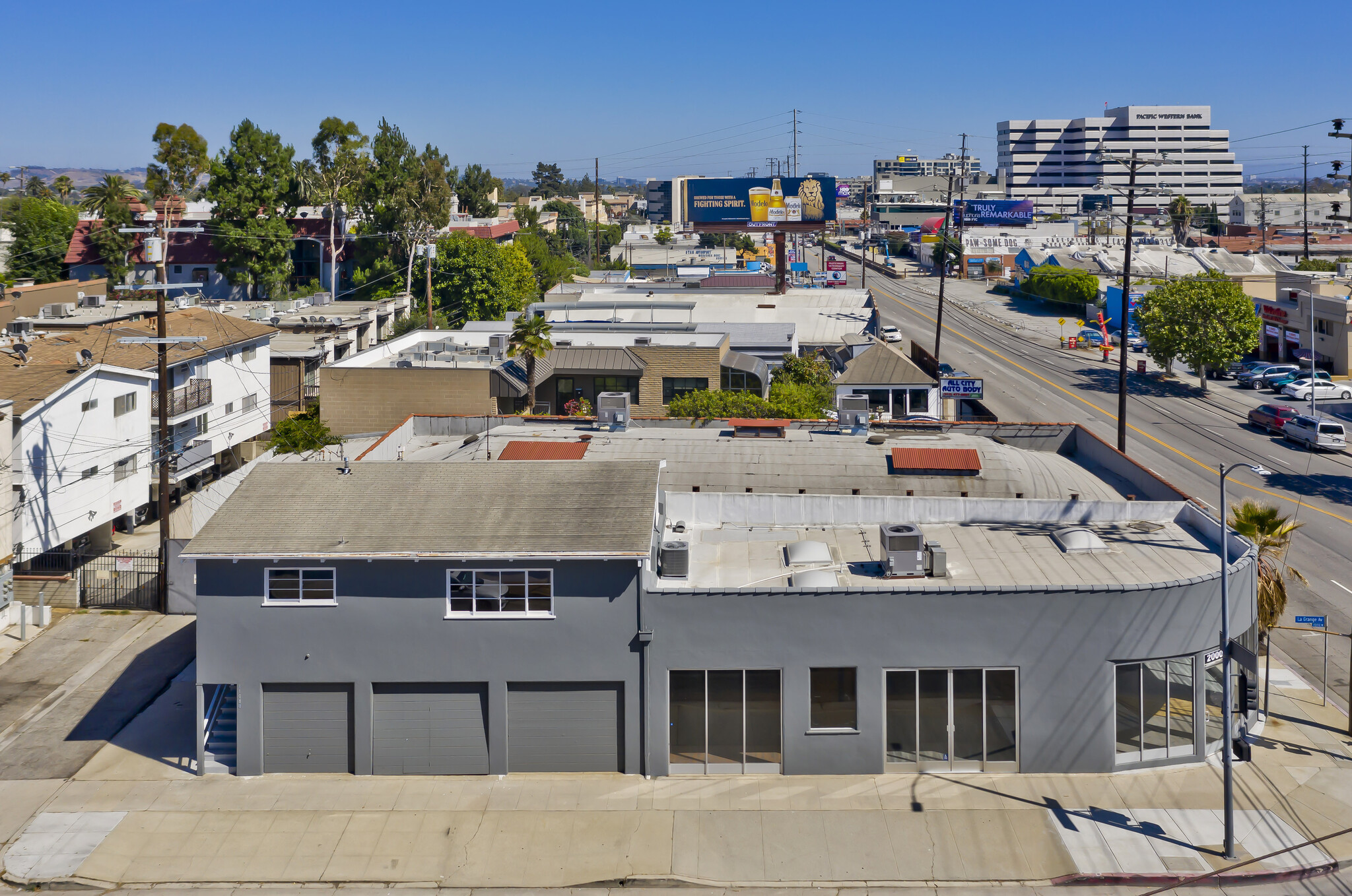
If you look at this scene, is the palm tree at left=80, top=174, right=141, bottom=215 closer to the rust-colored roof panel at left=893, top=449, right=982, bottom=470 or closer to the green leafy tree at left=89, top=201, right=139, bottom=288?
the green leafy tree at left=89, top=201, right=139, bottom=288

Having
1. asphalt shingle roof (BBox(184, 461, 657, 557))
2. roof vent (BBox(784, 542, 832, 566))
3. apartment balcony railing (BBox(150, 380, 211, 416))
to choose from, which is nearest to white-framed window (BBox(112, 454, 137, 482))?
apartment balcony railing (BBox(150, 380, 211, 416))

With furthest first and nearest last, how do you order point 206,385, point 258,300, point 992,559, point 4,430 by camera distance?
point 258,300, point 206,385, point 4,430, point 992,559

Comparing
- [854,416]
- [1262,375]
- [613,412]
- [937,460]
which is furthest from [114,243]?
[1262,375]

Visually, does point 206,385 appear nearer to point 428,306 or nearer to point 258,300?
point 428,306

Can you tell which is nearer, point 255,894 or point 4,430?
point 255,894

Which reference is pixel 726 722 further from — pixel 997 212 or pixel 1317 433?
pixel 997 212

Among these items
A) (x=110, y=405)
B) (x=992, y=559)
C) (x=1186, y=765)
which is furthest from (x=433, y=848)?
(x=110, y=405)

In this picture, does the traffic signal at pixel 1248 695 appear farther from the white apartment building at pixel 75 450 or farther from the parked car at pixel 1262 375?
the parked car at pixel 1262 375
